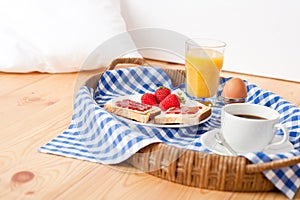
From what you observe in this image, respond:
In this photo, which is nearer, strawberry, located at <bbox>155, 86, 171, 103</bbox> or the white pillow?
strawberry, located at <bbox>155, 86, 171, 103</bbox>

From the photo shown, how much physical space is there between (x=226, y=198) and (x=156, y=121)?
276 mm

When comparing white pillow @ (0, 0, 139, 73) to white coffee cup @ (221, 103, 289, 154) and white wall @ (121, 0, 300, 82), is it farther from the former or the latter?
white coffee cup @ (221, 103, 289, 154)

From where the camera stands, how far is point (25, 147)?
1117 mm

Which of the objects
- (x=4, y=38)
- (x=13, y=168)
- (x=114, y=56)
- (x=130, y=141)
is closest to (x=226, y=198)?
(x=130, y=141)

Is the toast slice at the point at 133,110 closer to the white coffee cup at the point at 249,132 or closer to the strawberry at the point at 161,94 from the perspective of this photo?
the strawberry at the point at 161,94

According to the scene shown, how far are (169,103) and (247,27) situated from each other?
2.28 feet

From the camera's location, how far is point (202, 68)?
4.44ft

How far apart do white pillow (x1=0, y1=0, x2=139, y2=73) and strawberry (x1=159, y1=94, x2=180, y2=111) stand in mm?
492

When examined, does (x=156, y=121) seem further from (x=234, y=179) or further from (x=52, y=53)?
(x=52, y=53)

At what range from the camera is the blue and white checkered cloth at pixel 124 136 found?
92 cm

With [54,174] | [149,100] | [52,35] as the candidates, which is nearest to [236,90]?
[149,100]

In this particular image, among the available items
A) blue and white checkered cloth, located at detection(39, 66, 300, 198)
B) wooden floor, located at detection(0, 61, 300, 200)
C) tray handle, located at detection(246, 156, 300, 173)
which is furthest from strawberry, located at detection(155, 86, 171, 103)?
tray handle, located at detection(246, 156, 300, 173)

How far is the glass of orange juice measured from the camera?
4.43ft

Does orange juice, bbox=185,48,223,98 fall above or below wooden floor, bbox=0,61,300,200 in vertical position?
above
